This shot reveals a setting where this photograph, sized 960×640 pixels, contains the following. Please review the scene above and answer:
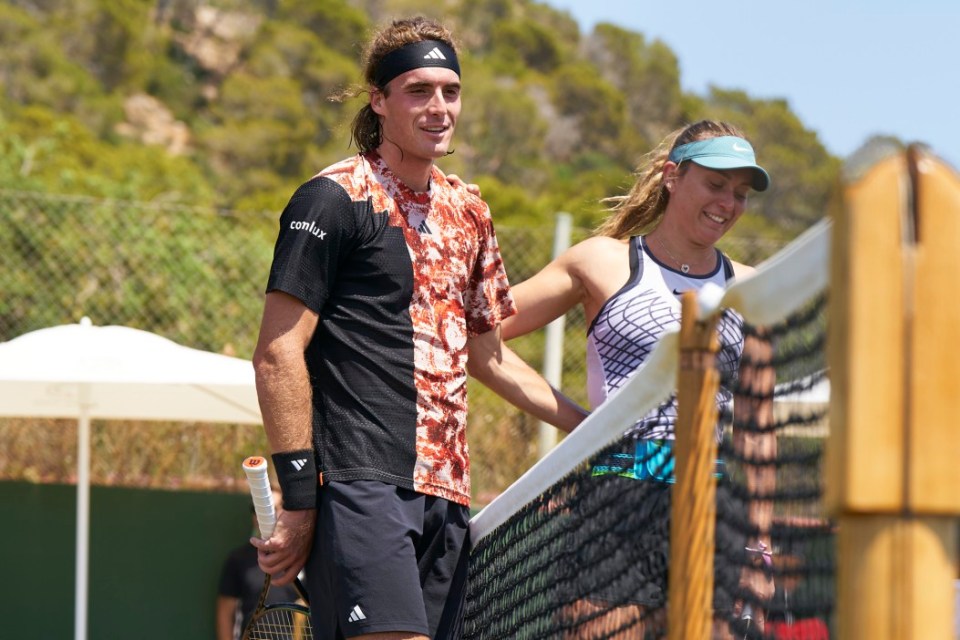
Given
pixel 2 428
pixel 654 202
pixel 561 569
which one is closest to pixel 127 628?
pixel 2 428

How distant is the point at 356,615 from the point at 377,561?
0.13 meters

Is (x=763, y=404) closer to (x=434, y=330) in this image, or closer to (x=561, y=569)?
(x=561, y=569)

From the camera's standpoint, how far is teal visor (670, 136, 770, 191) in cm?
407

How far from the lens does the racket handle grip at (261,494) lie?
3.38 m

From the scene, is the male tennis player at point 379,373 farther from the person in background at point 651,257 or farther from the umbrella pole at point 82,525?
the umbrella pole at point 82,525

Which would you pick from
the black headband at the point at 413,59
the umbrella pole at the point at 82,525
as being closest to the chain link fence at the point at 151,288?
the umbrella pole at the point at 82,525

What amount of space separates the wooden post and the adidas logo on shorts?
193 centimetres

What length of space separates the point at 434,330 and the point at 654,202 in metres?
1.15

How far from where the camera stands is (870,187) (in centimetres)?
142

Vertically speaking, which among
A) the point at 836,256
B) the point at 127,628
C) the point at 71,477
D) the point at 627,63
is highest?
the point at 627,63

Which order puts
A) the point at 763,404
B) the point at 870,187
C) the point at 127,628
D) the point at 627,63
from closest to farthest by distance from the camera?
the point at 870,187 < the point at 763,404 < the point at 127,628 < the point at 627,63

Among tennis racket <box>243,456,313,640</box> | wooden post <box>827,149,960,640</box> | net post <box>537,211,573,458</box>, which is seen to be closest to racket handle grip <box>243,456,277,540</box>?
tennis racket <box>243,456,313,640</box>

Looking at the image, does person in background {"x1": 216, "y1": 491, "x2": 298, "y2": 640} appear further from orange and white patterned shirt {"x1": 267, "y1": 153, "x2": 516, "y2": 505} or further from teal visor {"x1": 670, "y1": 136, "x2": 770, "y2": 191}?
orange and white patterned shirt {"x1": 267, "y1": 153, "x2": 516, "y2": 505}

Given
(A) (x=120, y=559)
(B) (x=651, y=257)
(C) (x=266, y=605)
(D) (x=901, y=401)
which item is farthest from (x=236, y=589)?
(D) (x=901, y=401)
